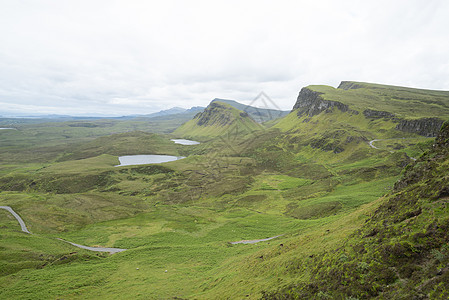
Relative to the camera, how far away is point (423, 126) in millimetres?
148750

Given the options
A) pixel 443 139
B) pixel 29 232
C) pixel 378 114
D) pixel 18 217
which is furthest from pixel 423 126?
pixel 18 217

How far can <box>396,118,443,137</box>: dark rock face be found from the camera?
141500 millimetres

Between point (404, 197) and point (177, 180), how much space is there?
141078 millimetres

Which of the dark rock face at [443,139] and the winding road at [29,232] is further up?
the dark rock face at [443,139]

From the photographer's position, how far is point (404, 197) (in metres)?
25.3

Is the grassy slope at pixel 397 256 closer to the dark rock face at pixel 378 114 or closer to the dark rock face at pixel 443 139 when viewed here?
the dark rock face at pixel 443 139

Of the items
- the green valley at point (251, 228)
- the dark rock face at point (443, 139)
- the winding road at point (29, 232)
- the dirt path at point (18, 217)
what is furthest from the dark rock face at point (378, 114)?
the dirt path at point (18, 217)

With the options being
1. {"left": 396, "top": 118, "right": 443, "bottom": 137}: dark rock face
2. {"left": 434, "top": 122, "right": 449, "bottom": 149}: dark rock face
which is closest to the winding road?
{"left": 434, "top": 122, "right": 449, "bottom": 149}: dark rock face

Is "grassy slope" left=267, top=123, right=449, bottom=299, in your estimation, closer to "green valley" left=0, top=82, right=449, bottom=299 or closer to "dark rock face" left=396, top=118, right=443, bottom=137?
"green valley" left=0, top=82, right=449, bottom=299

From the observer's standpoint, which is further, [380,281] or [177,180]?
[177,180]

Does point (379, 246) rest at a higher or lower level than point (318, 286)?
higher

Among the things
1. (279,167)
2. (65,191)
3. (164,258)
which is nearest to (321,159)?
(279,167)

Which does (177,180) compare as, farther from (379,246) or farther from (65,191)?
(379,246)

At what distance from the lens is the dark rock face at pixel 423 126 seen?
142m
